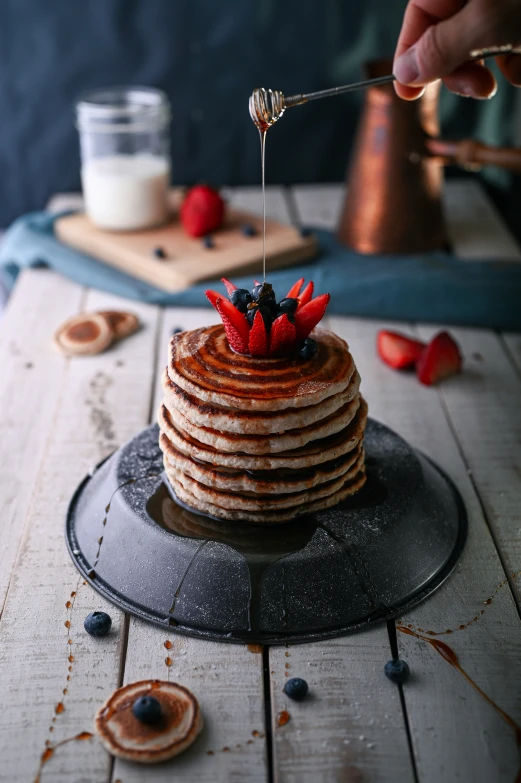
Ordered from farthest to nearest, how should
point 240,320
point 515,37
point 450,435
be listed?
point 450,435
point 515,37
point 240,320

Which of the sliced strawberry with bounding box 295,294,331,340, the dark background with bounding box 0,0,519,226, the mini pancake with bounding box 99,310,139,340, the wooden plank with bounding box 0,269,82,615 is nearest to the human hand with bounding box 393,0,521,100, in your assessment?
the sliced strawberry with bounding box 295,294,331,340

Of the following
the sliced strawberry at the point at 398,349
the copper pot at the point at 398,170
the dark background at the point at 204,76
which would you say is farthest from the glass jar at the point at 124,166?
the sliced strawberry at the point at 398,349

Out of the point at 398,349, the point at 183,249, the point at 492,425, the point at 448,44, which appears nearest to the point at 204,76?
the point at 183,249

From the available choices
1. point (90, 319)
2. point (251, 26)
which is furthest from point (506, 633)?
point (251, 26)

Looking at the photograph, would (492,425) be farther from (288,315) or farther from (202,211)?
(202,211)

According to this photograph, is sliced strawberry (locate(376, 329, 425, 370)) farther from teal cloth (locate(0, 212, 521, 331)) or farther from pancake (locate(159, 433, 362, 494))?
pancake (locate(159, 433, 362, 494))

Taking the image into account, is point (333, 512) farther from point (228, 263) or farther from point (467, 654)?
point (228, 263)
